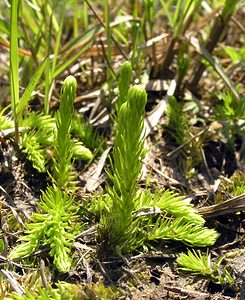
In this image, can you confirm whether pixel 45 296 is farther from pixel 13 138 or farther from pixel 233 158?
pixel 233 158

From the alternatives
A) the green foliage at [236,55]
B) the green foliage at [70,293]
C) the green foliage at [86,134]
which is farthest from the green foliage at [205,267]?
the green foliage at [236,55]

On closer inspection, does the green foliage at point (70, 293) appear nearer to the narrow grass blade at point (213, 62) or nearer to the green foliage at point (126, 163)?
the green foliage at point (126, 163)

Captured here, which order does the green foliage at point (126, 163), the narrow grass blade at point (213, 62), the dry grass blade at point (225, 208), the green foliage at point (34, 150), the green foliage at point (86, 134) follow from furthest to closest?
the narrow grass blade at point (213, 62) < the green foliage at point (86, 134) < the green foliage at point (34, 150) < the dry grass blade at point (225, 208) < the green foliage at point (126, 163)

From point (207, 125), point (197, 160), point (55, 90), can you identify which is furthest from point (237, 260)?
point (55, 90)

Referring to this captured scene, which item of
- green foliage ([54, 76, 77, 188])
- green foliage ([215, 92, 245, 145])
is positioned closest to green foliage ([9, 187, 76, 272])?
green foliage ([54, 76, 77, 188])

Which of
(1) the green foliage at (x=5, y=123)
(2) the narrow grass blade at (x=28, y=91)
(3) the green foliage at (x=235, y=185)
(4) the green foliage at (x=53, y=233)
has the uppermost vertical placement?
(2) the narrow grass blade at (x=28, y=91)

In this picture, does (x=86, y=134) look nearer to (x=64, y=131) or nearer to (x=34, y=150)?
(x=34, y=150)

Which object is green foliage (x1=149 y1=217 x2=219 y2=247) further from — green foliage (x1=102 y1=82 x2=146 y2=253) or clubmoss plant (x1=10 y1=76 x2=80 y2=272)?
clubmoss plant (x1=10 y1=76 x2=80 y2=272)
